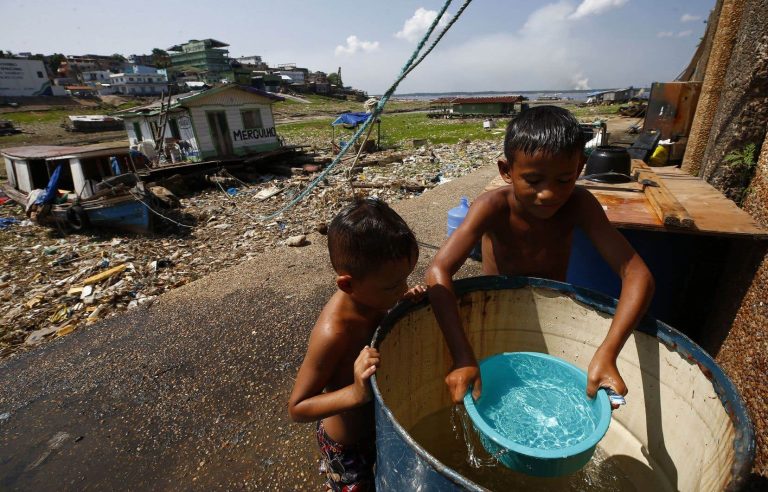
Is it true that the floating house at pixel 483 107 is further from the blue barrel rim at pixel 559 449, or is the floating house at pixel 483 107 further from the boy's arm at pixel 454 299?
the blue barrel rim at pixel 559 449

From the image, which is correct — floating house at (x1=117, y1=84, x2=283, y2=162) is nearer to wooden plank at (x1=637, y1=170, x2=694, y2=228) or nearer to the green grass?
wooden plank at (x1=637, y1=170, x2=694, y2=228)

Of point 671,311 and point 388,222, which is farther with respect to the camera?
point 671,311

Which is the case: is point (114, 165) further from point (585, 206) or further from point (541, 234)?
point (585, 206)

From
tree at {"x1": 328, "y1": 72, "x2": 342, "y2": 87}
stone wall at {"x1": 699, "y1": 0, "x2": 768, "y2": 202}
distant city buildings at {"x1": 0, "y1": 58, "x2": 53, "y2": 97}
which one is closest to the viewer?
stone wall at {"x1": 699, "y1": 0, "x2": 768, "y2": 202}

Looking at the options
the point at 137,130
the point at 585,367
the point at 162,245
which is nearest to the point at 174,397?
the point at 585,367

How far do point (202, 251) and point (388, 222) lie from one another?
7488 mm

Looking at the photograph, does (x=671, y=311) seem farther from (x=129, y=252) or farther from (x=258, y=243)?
(x=129, y=252)

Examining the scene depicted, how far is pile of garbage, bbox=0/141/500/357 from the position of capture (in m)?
5.57

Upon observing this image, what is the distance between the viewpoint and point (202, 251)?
785 centimetres

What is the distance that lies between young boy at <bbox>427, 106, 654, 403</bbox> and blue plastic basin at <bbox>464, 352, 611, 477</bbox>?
0.44ft

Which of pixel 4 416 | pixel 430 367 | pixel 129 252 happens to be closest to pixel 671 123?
pixel 430 367

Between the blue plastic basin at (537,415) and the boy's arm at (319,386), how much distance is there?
0.50m

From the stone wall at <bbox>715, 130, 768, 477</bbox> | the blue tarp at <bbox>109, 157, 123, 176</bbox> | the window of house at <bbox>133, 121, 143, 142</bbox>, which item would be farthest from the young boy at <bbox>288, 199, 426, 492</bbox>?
the window of house at <bbox>133, 121, 143, 142</bbox>

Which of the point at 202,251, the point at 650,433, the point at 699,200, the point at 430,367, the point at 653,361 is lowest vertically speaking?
the point at 202,251
